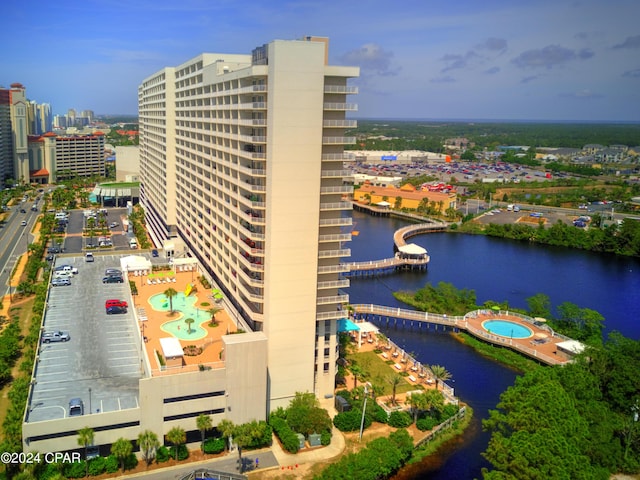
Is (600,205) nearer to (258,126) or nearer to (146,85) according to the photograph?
(146,85)

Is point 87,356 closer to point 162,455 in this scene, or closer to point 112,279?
point 162,455

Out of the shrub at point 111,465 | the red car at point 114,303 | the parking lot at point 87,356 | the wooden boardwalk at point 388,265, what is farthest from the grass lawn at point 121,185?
the shrub at point 111,465

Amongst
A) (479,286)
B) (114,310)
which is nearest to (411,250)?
(479,286)

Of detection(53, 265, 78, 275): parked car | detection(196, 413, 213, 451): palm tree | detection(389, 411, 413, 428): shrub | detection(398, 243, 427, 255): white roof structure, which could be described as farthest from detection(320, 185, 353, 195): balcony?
detection(398, 243, 427, 255): white roof structure

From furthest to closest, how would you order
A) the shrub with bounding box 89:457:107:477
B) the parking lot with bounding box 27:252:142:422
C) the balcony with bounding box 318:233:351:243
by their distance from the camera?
the balcony with bounding box 318:233:351:243 → the parking lot with bounding box 27:252:142:422 → the shrub with bounding box 89:457:107:477

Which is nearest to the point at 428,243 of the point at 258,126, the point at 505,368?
the point at 505,368

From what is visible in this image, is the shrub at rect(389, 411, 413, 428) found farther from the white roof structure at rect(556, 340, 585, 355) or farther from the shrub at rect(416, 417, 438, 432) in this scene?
the white roof structure at rect(556, 340, 585, 355)
